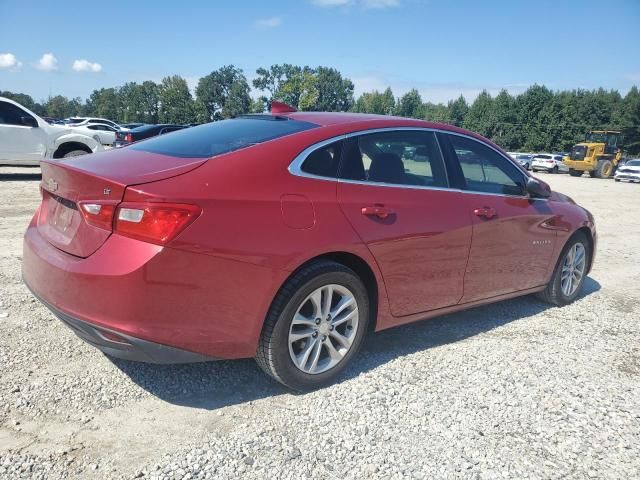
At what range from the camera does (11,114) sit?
1181 centimetres

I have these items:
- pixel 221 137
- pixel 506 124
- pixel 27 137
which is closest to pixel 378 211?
pixel 221 137

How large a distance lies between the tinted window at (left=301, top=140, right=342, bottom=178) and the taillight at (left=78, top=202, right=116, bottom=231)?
3.45ft

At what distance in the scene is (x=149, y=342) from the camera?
2459mm

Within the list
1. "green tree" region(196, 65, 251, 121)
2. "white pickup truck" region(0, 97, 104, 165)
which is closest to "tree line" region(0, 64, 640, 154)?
"green tree" region(196, 65, 251, 121)

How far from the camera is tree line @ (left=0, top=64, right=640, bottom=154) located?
76.4m

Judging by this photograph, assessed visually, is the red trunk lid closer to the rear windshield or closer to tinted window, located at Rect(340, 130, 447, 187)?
the rear windshield

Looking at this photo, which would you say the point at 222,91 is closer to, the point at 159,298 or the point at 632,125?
the point at 632,125

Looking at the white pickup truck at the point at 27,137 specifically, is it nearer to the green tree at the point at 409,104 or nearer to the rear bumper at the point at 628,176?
the rear bumper at the point at 628,176

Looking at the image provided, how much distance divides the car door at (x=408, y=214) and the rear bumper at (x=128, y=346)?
122 centimetres

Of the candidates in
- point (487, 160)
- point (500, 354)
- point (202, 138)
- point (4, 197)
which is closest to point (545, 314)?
point (500, 354)

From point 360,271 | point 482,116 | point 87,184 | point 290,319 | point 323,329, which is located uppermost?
point 87,184

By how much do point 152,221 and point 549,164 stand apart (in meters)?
43.4

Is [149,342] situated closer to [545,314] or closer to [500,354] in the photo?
[500,354]

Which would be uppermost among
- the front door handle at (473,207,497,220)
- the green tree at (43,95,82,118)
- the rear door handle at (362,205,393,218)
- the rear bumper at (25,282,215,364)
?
the rear door handle at (362,205,393,218)
